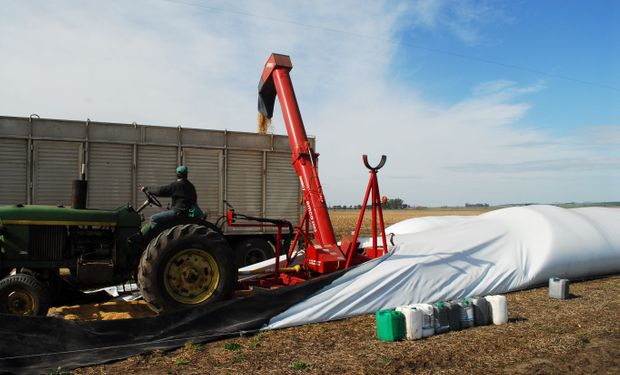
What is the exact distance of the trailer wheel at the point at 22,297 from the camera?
534cm

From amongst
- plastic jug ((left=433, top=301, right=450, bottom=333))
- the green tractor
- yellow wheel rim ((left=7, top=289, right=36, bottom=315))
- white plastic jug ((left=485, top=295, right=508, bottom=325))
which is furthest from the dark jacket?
white plastic jug ((left=485, top=295, right=508, bottom=325))

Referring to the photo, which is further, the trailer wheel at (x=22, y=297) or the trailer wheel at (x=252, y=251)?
the trailer wheel at (x=252, y=251)

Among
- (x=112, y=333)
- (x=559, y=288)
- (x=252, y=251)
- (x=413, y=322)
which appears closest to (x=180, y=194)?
(x=112, y=333)

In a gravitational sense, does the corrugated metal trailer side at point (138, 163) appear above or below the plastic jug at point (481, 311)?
above

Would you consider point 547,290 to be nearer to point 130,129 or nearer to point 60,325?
point 60,325

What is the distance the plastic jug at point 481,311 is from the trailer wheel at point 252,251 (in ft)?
18.0

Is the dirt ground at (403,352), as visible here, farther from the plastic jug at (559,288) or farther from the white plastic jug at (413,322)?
the plastic jug at (559,288)

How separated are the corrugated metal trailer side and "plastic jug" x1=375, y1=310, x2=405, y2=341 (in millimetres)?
5650

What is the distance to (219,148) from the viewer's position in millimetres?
10727

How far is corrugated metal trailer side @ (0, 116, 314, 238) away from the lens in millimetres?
9344

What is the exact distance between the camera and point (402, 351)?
4.80 meters

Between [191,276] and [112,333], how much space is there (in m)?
1.32

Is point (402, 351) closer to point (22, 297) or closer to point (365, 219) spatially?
point (22, 297)

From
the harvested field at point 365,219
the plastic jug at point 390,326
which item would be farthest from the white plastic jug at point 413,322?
the harvested field at point 365,219
